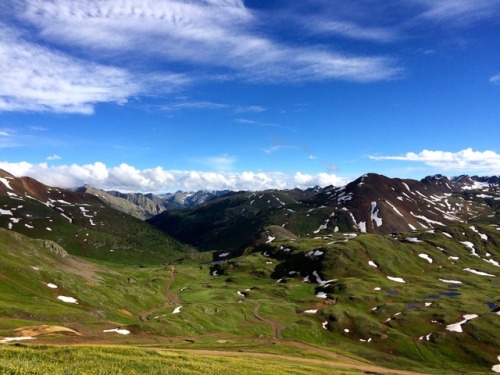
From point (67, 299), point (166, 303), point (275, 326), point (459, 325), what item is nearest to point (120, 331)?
point (67, 299)

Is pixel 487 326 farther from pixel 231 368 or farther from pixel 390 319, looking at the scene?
pixel 231 368

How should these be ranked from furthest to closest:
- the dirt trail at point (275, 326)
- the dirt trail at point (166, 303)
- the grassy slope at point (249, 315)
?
the dirt trail at point (275, 326) → the dirt trail at point (166, 303) → the grassy slope at point (249, 315)

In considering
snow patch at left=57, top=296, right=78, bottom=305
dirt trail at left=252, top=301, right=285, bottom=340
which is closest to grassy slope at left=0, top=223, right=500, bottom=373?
dirt trail at left=252, top=301, right=285, bottom=340

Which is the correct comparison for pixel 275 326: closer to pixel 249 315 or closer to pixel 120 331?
pixel 249 315

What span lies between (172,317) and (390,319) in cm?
8781

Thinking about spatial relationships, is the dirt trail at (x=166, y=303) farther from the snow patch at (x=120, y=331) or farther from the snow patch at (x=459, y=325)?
the snow patch at (x=459, y=325)

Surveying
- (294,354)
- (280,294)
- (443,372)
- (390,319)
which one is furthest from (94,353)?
(280,294)

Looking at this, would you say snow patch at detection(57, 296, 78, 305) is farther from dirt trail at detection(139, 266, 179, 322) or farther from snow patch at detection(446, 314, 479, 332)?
snow patch at detection(446, 314, 479, 332)

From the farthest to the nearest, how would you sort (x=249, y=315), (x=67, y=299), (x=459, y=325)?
(x=249, y=315) → (x=459, y=325) → (x=67, y=299)

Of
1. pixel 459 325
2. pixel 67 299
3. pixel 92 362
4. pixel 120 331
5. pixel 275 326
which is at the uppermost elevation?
pixel 92 362

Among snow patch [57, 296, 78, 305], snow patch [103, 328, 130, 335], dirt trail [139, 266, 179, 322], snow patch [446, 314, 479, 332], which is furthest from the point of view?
snow patch [446, 314, 479, 332]

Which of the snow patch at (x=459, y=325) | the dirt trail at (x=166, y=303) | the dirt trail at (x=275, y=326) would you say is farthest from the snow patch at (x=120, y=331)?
the snow patch at (x=459, y=325)

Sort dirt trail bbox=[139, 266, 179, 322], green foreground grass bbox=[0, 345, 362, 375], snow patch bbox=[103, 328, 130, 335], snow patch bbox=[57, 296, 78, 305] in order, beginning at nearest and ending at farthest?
green foreground grass bbox=[0, 345, 362, 375] → snow patch bbox=[103, 328, 130, 335] → snow patch bbox=[57, 296, 78, 305] → dirt trail bbox=[139, 266, 179, 322]

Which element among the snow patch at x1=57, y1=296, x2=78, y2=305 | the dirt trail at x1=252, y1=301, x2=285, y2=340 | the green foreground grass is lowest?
the dirt trail at x1=252, y1=301, x2=285, y2=340
